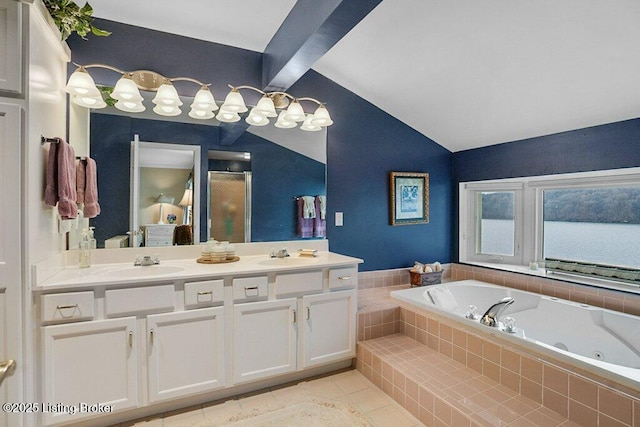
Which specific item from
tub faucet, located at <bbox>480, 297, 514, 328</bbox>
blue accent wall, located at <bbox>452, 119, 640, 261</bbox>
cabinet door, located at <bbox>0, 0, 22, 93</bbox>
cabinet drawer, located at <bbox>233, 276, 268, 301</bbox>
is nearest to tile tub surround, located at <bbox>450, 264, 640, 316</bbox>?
blue accent wall, located at <bbox>452, 119, 640, 261</bbox>

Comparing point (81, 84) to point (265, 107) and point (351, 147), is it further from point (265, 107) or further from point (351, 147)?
point (351, 147)

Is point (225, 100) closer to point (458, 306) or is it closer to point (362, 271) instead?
point (362, 271)

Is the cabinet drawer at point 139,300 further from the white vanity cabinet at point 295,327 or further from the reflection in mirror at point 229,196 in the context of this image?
the reflection in mirror at point 229,196

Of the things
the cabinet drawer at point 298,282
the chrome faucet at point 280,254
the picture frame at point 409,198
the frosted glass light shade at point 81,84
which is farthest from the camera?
the picture frame at point 409,198

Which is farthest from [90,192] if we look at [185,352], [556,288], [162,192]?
[556,288]

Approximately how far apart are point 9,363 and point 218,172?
5.25 ft

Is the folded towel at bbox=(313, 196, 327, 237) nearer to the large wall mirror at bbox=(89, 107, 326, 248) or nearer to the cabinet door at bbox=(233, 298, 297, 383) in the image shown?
the large wall mirror at bbox=(89, 107, 326, 248)

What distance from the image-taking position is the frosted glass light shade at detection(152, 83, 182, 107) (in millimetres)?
A: 2145

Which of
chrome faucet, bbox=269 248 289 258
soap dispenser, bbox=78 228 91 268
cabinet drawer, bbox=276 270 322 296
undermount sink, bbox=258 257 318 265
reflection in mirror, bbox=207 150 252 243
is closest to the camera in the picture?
soap dispenser, bbox=78 228 91 268

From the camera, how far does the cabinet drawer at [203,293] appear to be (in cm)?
187

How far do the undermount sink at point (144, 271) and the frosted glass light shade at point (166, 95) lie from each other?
3.67 ft

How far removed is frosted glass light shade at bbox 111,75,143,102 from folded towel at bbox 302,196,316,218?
146cm

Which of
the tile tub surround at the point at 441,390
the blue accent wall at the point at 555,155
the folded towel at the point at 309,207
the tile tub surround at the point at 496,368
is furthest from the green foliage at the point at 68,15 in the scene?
the blue accent wall at the point at 555,155

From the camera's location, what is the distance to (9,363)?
118 centimetres
